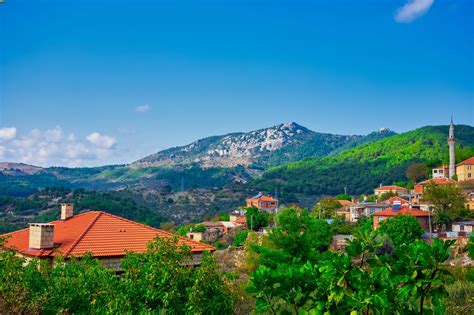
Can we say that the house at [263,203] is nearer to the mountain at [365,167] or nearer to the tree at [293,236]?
the mountain at [365,167]

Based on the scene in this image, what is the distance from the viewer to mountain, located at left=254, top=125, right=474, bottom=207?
102 meters

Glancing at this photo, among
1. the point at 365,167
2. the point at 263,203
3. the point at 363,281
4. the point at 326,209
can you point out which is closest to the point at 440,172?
the point at 326,209

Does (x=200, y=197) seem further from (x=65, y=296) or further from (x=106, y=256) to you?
(x=65, y=296)

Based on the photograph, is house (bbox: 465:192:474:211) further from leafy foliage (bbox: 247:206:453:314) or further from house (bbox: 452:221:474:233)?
leafy foliage (bbox: 247:206:453:314)

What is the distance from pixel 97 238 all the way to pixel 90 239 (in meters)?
0.26

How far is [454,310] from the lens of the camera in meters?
5.55

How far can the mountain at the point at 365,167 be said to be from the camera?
10181cm

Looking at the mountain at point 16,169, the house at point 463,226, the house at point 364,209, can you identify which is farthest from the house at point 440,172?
the mountain at point 16,169

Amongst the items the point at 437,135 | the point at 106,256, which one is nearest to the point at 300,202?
the point at 437,135

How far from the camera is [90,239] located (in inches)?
545

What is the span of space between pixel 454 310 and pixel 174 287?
363 centimetres

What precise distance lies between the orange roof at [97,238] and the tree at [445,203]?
32340 millimetres

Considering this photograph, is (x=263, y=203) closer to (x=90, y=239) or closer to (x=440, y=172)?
(x=440, y=172)

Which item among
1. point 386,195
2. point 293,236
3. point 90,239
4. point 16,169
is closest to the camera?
point 293,236
